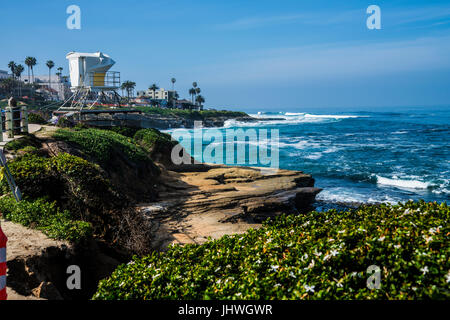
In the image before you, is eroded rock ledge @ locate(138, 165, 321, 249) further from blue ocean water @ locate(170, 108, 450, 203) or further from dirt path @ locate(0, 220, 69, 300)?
blue ocean water @ locate(170, 108, 450, 203)

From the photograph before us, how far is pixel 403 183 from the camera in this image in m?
25.4

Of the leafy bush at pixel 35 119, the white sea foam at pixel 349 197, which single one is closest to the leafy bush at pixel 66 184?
the leafy bush at pixel 35 119

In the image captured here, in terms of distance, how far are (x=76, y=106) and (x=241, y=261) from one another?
796 inches

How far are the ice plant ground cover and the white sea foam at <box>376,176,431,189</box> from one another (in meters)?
20.9

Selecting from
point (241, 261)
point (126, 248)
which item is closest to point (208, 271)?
point (241, 261)

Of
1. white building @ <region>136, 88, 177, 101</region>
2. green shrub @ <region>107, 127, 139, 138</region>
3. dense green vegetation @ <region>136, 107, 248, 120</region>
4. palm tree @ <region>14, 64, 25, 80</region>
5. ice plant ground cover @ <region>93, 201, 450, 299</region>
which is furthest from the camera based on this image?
white building @ <region>136, 88, 177, 101</region>

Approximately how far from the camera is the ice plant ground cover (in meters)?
4.02

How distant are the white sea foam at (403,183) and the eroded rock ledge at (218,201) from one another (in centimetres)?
829

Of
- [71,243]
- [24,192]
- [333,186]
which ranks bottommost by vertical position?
[333,186]

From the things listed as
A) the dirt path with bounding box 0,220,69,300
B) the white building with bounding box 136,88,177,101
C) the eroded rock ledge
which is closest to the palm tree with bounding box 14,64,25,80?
the white building with bounding box 136,88,177,101

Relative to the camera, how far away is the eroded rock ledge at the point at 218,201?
1170cm

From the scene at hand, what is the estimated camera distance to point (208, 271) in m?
5.19
